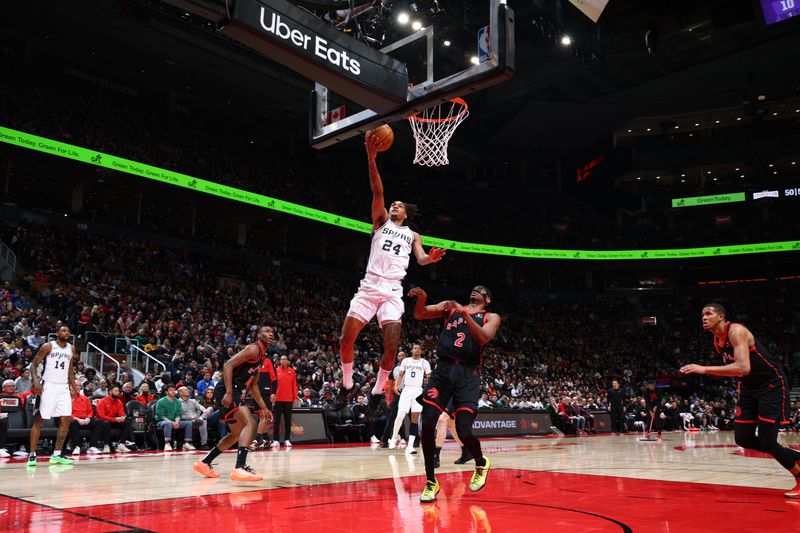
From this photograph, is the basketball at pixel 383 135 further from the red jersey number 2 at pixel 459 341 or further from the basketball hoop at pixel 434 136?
the basketball hoop at pixel 434 136

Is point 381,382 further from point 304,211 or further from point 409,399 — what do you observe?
point 304,211

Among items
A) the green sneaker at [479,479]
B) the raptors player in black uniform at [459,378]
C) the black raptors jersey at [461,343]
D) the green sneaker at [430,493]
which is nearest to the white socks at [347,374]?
the raptors player in black uniform at [459,378]

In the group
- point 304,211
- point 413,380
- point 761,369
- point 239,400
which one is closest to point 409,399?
point 413,380

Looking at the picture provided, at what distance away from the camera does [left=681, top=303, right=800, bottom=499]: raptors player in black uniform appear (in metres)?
6.05

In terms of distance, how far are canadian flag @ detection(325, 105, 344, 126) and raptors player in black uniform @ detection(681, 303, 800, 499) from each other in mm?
3992

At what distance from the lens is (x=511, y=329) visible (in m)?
35.0

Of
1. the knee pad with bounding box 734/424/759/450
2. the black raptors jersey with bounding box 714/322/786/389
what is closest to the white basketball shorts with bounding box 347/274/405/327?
the black raptors jersey with bounding box 714/322/786/389

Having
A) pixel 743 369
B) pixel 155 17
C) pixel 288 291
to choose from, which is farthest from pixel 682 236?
pixel 743 369

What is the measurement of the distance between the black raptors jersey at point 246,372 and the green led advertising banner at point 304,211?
703 inches

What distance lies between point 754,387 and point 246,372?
17.2ft

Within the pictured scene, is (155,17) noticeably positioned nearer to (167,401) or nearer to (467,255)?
(167,401)

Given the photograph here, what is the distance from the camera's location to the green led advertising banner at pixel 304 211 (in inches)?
873

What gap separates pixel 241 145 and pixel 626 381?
21.7 metres

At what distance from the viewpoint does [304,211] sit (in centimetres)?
2873
